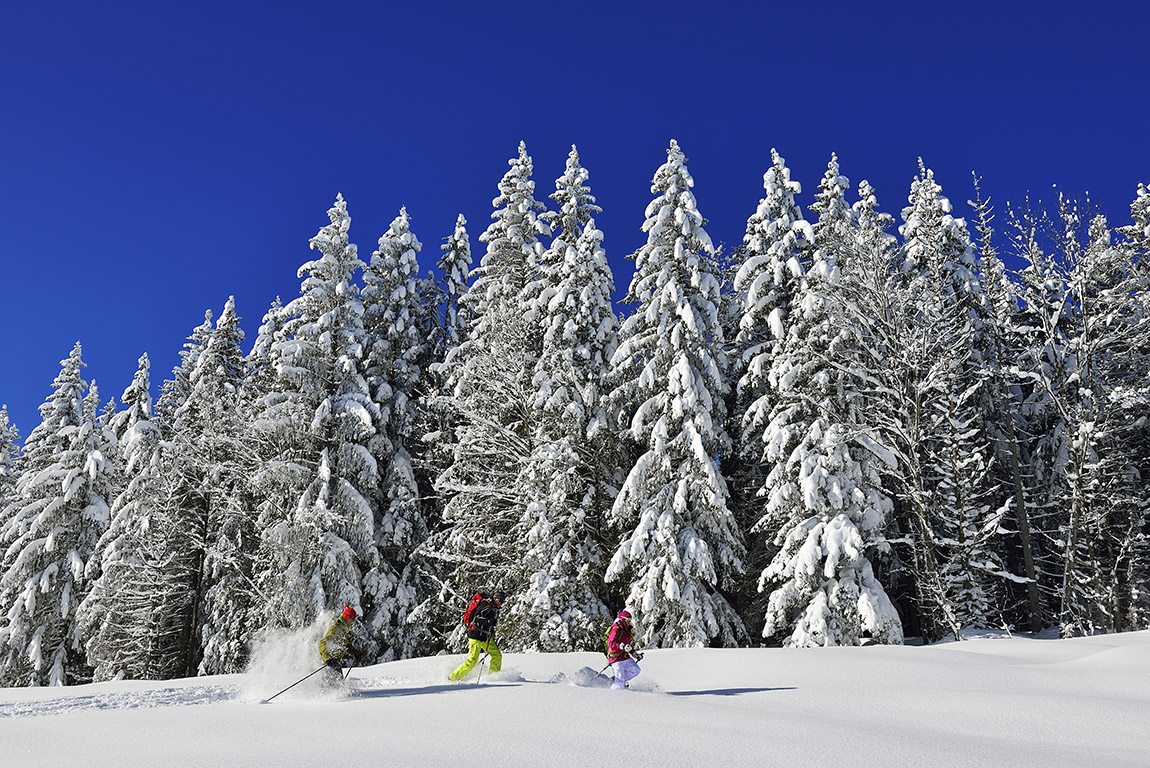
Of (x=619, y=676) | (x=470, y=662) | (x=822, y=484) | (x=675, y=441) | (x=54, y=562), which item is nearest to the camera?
(x=619, y=676)

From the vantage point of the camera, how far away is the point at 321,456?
23.1 m

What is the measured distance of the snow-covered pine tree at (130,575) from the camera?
25.2 m

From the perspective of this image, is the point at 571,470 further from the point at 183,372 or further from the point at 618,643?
the point at 183,372

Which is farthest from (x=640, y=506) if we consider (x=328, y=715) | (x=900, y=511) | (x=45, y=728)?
(x=45, y=728)

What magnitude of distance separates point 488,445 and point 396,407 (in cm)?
445

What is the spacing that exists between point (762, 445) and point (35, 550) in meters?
26.8

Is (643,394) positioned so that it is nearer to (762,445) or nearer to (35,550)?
(762,445)

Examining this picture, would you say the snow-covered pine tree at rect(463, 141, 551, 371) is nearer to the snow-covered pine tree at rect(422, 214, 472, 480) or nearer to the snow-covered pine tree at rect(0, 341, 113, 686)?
the snow-covered pine tree at rect(422, 214, 472, 480)

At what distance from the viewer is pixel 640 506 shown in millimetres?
19438

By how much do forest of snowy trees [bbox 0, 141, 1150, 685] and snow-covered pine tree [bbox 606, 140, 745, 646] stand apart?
9cm

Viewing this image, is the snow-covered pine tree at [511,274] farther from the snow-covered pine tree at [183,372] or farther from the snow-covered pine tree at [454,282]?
the snow-covered pine tree at [183,372]

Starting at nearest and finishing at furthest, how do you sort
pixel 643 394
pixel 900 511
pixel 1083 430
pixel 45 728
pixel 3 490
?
pixel 45 728, pixel 1083 430, pixel 643 394, pixel 900 511, pixel 3 490

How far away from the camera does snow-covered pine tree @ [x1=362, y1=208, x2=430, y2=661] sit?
23000 millimetres

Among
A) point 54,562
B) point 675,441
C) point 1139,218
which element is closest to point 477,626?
point 675,441
